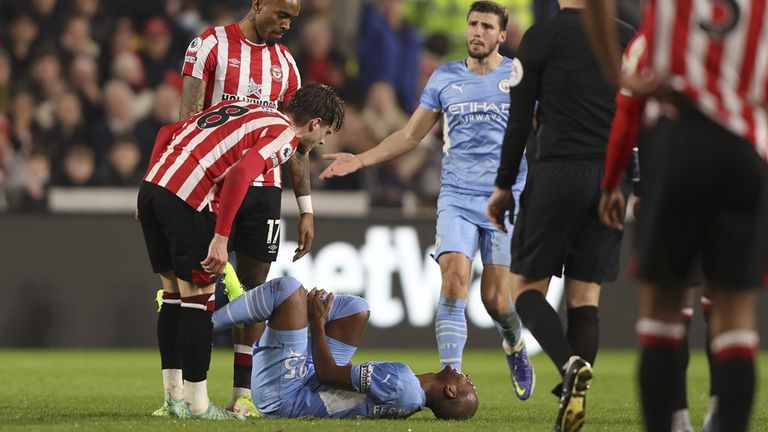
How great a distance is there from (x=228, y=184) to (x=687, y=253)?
7.61 ft

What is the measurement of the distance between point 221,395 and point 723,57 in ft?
14.7

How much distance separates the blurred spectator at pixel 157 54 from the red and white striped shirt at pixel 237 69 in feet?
23.1

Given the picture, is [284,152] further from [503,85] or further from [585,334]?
[503,85]

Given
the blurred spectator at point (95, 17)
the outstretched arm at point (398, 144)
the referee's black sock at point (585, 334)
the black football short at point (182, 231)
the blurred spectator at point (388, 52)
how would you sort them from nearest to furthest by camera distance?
the referee's black sock at point (585, 334) < the black football short at point (182, 231) < the outstretched arm at point (398, 144) < the blurred spectator at point (95, 17) < the blurred spectator at point (388, 52)

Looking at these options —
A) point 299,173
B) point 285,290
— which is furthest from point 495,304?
point 285,290

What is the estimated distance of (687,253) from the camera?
135 inches

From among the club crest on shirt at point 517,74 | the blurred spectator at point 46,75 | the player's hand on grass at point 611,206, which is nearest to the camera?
the player's hand on grass at point 611,206

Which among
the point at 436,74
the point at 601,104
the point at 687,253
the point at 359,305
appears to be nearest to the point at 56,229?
the point at 436,74

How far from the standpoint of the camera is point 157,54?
13.6 m

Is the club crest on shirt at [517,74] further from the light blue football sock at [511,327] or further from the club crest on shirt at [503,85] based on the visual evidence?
the light blue football sock at [511,327]

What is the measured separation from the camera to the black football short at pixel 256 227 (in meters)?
6.48

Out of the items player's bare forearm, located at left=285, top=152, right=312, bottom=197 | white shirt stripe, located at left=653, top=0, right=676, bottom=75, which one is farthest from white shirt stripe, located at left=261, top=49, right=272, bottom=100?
white shirt stripe, located at left=653, top=0, right=676, bottom=75

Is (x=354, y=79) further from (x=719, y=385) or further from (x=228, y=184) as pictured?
(x=719, y=385)

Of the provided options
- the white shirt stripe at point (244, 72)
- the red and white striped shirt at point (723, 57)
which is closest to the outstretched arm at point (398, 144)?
the white shirt stripe at point (244, 72)
